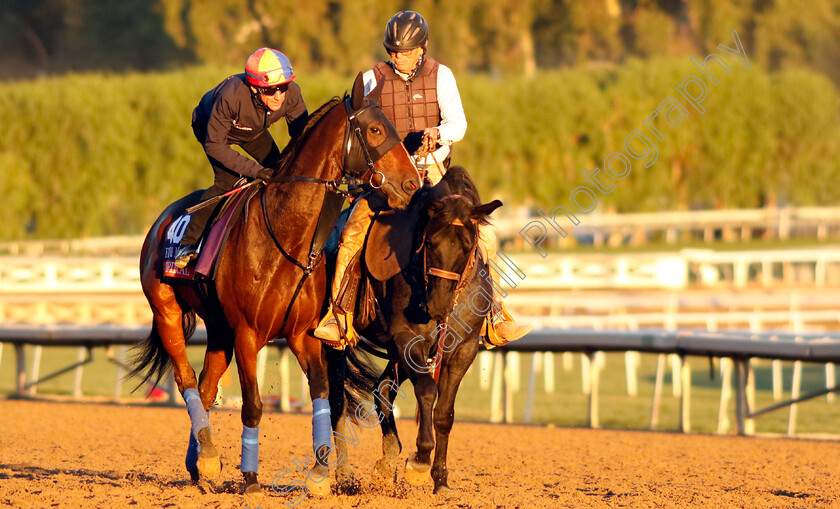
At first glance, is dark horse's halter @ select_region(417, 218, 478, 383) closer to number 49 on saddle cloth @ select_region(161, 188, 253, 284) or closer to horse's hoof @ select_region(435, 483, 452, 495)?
horse's hoof @ select_region(435, 483, 452, 495)

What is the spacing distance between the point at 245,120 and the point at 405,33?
3.45 ft

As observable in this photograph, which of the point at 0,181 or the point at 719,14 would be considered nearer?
the point at 0,181

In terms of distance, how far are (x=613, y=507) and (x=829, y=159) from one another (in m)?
30.6

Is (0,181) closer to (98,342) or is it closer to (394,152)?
(98,342)

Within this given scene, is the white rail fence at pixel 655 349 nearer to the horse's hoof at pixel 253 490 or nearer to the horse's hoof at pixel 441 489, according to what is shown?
the horse's hoof at pixel 441 489

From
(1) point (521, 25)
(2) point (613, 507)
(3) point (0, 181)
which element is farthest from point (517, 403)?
(1) point (521, 25)

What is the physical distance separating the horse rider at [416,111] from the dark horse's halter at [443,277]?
520mm

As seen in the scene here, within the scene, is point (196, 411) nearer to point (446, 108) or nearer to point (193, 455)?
point (193, 455)

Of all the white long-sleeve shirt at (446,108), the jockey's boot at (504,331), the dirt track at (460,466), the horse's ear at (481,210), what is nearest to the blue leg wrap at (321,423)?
the dirt track at (460,466)

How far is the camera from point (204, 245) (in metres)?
6.66

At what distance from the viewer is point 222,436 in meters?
9.69

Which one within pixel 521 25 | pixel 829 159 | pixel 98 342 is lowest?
pixel 98 342

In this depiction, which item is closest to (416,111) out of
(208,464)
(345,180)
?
(345,180)

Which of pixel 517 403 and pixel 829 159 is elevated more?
pixel 829 159
